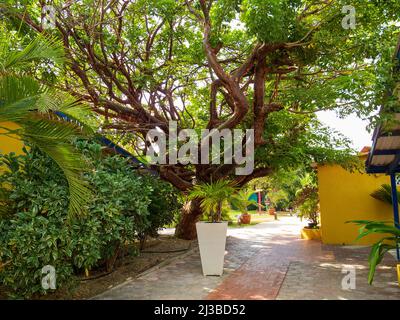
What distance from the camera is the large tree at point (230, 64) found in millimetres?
7852

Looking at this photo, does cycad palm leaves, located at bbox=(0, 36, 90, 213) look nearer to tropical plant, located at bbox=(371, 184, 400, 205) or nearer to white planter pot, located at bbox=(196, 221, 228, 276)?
white planter pot, located at bbox=(196, 221, 228, 276)

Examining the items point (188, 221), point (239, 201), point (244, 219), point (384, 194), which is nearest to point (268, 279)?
point (239, 201)

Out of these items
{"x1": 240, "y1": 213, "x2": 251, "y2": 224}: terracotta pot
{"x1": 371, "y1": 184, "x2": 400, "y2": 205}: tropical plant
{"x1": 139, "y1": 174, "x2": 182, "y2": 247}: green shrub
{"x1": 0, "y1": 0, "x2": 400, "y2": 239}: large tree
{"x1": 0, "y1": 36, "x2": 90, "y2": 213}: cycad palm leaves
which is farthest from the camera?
{"x1": 240, "y1": 213, "x2": 251, "y2": 224}: terracotta pot

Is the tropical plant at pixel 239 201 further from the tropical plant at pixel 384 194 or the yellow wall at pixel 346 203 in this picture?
the tropical plant at pixel 384 194

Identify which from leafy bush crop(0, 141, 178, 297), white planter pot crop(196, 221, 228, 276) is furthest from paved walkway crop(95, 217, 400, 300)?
leafy bush crop(0, 141, 178, 297)

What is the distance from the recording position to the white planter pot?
7914 mm

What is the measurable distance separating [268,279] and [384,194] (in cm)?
652

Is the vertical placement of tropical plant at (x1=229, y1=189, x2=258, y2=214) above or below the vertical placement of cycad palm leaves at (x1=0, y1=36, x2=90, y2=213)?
below

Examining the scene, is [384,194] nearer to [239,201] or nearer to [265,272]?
[239,201]

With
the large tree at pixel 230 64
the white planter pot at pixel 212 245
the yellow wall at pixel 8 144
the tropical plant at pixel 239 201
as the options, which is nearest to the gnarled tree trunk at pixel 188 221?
the large tree at pixel 230 64

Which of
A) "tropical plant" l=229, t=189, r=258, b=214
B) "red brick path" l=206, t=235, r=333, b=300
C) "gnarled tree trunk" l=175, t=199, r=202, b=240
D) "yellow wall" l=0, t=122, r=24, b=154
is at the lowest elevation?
"red brick path" l=206, t=235, r=333, b=300

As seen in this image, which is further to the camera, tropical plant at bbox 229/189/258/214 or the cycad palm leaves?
tropical plant at bbox 229/189/258/214

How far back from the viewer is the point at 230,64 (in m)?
12.3

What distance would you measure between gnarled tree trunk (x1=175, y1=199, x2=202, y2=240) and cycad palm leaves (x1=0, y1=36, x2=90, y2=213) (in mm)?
7692
